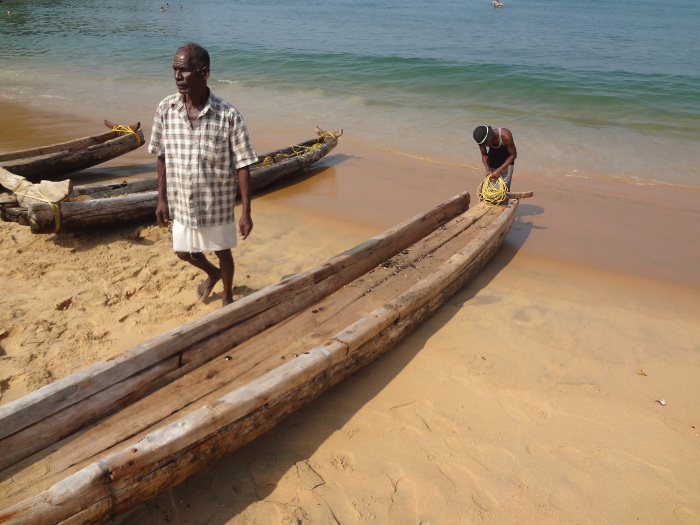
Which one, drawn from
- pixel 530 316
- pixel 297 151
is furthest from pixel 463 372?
pixel 297 151

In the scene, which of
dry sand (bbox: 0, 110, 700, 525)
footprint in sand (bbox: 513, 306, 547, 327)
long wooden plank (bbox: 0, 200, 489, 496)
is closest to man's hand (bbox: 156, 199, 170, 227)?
dry sand (bbox: 0, 110, 700, 525)

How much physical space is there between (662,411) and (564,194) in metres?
4.12

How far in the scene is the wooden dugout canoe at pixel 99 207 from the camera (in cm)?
433

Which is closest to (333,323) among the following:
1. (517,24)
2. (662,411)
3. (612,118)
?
(662,411)

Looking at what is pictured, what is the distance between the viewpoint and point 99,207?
15.5ft

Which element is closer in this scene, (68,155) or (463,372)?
(463,372)

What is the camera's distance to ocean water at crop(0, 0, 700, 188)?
28.9ft

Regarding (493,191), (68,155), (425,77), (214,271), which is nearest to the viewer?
(214,271)

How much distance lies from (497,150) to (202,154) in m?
3.53

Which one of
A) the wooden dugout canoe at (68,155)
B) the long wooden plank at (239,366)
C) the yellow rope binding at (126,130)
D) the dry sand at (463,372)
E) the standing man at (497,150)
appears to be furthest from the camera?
the yellow rope binding at (126,130)

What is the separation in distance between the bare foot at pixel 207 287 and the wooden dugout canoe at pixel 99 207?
4.91 ft

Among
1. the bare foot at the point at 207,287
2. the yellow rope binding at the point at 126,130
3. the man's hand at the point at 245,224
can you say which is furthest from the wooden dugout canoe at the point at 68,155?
the man's hand at the point at 245,224

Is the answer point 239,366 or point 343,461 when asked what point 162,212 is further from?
point 343,461

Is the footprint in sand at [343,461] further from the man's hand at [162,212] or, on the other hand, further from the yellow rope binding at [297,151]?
the yellow rope binding at [297,151]
